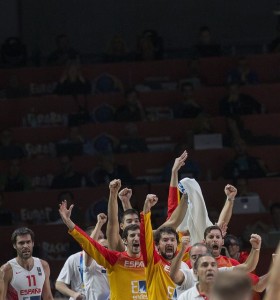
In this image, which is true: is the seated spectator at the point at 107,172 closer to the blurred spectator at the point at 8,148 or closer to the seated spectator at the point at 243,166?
the blurred spectator at the point at 8,148

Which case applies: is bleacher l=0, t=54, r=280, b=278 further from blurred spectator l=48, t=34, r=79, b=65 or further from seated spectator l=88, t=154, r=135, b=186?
blurred spectator l=48, t=34, r=79, b=65

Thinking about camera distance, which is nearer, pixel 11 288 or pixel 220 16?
pixel 11 288

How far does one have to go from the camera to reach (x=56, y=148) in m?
17.2

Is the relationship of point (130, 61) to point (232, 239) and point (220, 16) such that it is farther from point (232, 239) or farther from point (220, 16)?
point (232, 239)

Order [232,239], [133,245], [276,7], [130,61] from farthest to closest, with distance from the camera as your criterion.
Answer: [276,7], [130,61], [232,239], [133,245]

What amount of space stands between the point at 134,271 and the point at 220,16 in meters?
12.3

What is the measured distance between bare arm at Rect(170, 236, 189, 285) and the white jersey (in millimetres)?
2585

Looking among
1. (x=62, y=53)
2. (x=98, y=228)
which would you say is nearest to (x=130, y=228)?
(x=98, y=228)

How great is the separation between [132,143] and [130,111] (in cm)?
74

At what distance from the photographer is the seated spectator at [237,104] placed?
57.2 ft

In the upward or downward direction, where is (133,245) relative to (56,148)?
downward

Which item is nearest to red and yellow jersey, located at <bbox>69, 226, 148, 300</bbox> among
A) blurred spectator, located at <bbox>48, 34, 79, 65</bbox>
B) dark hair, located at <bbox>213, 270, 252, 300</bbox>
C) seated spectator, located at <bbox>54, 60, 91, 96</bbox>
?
dark hair, located at <bbox>213, 270, 252, 300</bbox>

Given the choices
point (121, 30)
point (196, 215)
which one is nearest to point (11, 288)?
point (196, 215)

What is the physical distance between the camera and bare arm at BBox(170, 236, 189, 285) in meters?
8.48
